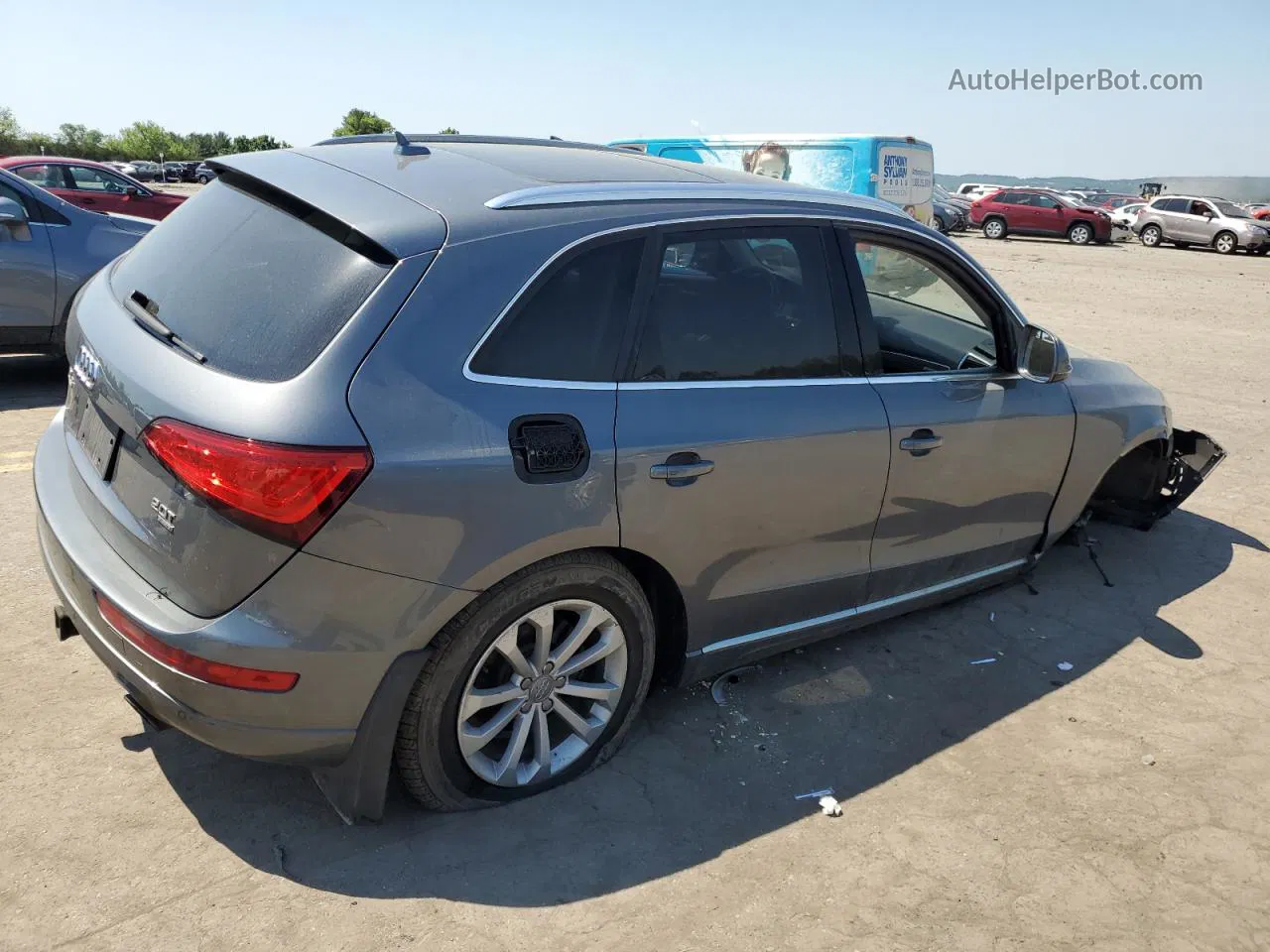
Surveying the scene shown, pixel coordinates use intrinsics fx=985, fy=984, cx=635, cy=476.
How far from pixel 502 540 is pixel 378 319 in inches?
25.4

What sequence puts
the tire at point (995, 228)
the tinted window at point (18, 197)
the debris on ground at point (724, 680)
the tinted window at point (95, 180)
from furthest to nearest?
the tire at point (995, 228) → the tinted window at point (95, 180) → the tinted window at point (18, 197) → the debris on ground at point (724, 680)

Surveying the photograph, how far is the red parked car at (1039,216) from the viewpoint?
31297mm

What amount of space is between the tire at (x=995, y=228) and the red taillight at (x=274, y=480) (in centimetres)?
3365

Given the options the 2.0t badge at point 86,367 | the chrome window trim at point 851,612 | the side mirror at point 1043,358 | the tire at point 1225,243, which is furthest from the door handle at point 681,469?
the tire at point 1225,243

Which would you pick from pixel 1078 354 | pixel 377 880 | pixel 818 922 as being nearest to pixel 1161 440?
pixel 1078 354

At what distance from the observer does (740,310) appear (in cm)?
325

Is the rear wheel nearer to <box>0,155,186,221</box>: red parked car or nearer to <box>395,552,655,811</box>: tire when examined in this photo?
<box>0,155,186,221</box>: red parked car

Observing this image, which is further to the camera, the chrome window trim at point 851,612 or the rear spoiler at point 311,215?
the chrome window trim at point 851,612

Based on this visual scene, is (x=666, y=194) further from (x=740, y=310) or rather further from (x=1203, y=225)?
(x=1203, y=225)

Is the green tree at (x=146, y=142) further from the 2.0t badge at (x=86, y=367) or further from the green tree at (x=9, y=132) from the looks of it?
the 2.0t badge at (x=86, y=367)

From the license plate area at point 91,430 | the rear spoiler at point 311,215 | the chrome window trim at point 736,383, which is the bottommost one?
the license plate area at point 91,430

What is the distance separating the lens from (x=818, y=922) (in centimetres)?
263

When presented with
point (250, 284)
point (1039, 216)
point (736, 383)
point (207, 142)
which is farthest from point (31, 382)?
point (207, 142)

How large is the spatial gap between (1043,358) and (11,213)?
255 inches
